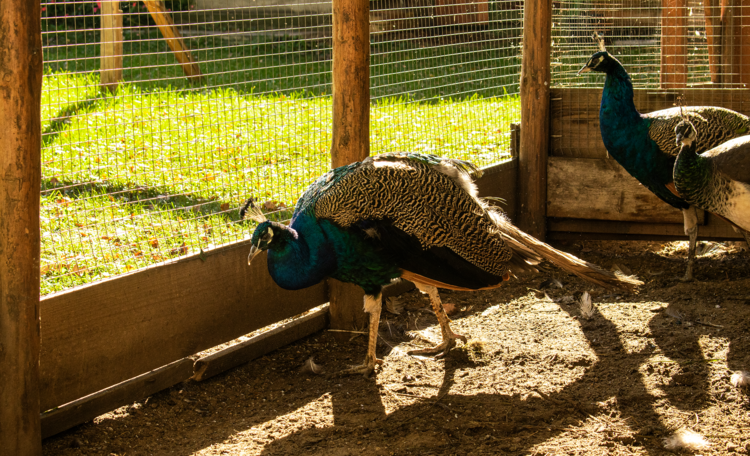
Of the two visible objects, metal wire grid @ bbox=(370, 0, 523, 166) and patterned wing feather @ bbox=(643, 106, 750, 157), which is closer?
patterned wing feather @ bbox=(643, 106, 750, 157)

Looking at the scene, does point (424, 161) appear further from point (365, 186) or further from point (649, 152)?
point (649, 152)

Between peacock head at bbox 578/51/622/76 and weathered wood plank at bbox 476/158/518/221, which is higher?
peacock head at bbox 578/51/622/76

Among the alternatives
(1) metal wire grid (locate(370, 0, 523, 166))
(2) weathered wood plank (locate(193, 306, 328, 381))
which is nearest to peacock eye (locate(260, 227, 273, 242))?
(2) weathered wood plank (locate(193, 306, 328, 381))

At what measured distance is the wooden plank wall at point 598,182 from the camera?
17.4 ft

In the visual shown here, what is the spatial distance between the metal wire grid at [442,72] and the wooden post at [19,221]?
2.65m

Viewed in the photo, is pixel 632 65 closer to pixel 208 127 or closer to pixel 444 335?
pixel 444 335

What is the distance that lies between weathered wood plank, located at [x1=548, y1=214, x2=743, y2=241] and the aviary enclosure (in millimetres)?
11

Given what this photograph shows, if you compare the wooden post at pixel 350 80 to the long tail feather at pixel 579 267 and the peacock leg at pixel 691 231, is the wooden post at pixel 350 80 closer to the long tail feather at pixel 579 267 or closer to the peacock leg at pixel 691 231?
the long tail feather at pixel 579 267

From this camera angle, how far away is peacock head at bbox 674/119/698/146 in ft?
13.3

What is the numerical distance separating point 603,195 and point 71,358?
12.7ft

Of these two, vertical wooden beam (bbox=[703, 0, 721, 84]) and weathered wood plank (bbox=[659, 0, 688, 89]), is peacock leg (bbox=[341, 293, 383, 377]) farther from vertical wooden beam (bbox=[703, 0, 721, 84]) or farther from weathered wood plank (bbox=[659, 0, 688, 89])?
vertical wooden beam (bbox=[703, 0, 721, 84])

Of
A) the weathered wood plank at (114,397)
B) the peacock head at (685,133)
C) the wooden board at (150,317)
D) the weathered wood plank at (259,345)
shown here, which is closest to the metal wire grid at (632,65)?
the peacock head at (685,133)

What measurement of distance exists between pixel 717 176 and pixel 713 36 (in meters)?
2.04

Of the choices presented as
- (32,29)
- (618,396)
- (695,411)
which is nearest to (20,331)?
(32,29)
